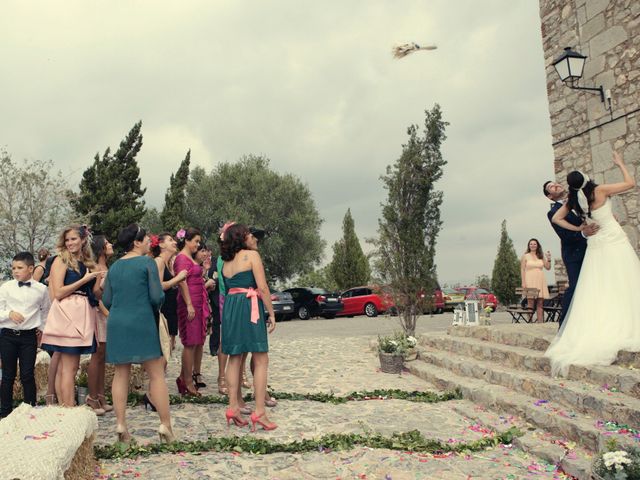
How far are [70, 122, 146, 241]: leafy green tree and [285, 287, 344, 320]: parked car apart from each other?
38.8 feet

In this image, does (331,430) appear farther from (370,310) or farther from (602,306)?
(370,310)

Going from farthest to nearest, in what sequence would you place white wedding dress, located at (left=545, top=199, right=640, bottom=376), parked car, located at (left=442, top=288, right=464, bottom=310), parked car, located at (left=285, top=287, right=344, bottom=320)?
parked car, located at (left=442, top=288, right=464, bottom=310) < parked car, located at (left=285, top=287, right=344, bottom=320) < white wedding dress, located at (left=545, top=199, right=640, bottom=376)

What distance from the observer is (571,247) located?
627 cm

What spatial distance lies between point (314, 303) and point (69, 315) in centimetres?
1671

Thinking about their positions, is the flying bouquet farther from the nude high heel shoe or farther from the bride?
the nude high heel shoe

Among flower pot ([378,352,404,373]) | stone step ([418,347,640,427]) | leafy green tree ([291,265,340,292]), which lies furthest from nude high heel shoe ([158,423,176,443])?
leafy green tree ([291,265,340,292])

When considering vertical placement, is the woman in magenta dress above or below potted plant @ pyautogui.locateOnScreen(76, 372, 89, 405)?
above

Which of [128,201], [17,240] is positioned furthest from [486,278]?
[17,240]

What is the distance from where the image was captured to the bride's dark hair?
565 centimetres

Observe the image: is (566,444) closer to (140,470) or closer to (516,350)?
(516,350)

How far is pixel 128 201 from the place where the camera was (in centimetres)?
2964

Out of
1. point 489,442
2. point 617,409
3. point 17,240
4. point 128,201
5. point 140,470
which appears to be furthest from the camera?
point 128,201

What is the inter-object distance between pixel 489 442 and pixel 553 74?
8.62m

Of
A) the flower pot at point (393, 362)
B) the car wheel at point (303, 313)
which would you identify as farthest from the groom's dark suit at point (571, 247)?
the car wheel at point (303, 313)
